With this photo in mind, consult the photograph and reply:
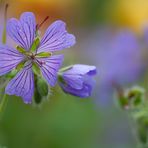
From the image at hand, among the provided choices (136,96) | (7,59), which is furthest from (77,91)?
(136,96)

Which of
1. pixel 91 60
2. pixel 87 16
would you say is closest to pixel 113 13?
pixel 87 16

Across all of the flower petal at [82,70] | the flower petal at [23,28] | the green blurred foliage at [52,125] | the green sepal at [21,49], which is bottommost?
the green blurred foliage at [52,125]

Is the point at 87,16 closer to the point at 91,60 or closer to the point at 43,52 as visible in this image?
the point at 91,60

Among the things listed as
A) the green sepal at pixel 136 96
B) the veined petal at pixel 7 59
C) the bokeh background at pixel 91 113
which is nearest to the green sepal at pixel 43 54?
the veined petal at pixel 7 59

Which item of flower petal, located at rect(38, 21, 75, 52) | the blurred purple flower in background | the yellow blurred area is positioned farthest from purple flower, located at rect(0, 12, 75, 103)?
the yellow blurred area

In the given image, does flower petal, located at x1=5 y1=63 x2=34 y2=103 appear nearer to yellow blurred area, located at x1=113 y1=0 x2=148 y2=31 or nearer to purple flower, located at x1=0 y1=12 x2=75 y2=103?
purple flower, located at x1=0 y1=12 x2=75 y2=103

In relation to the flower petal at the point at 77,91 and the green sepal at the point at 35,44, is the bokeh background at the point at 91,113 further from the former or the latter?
the green sepal at the point at 35,44
